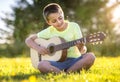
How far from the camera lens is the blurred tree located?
79.7ft

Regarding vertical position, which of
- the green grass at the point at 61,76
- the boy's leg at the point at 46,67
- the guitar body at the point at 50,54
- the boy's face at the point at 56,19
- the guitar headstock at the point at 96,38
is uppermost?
the boy's face at the point at 56,19

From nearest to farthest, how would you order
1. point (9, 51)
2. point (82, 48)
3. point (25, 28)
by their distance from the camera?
point (82, 48) < point (9, 51) < point (25, 28)

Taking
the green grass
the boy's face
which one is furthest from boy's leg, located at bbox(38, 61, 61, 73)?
the boy's face

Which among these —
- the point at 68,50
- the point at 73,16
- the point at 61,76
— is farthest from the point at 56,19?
the point at 73,16

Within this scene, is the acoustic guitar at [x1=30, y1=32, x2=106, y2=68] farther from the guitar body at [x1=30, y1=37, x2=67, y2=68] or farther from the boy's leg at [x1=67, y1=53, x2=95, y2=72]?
the boy's leg at [x1=67, y1=53, x2=95, y2=72]

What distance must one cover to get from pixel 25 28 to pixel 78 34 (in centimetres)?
Answer: 1816

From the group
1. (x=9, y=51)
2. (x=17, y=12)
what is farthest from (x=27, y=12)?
(x=9, y=51)

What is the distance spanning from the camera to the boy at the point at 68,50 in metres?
6.55

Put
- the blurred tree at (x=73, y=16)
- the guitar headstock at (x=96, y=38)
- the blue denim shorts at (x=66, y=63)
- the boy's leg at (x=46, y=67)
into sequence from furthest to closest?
the blurred tree at (x=73, y=16) < the blue denim shorts at (x=66, y=63) < the boy's leg at (x=46, y=67) < the guitar headstock at (x=96, y=38)

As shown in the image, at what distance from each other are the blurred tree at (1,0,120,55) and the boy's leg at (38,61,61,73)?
1665cm

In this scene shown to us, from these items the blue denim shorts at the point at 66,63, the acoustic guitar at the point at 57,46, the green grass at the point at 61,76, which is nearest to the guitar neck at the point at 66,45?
the acoustic guitar at the point at 57,46

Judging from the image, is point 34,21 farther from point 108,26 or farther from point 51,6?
point 51,6

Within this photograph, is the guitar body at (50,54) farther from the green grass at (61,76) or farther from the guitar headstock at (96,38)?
the guitar headstock at (96,38)

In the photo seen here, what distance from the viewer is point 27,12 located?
25.4 meters
